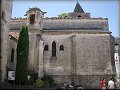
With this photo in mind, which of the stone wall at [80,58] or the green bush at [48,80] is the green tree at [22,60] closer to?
the green bush at [48,80]

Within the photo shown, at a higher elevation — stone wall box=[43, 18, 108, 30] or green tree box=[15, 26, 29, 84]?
stone wall box=[43, 18, 108, 30]

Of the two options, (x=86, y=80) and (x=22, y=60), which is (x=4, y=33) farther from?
(x=86, y=80)

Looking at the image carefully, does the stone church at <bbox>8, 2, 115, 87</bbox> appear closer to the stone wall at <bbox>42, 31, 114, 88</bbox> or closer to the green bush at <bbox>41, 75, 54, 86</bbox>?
the stone wall at <bbox>42, 31, 114, 88</bbox>

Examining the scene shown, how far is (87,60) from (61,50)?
12.4 ft

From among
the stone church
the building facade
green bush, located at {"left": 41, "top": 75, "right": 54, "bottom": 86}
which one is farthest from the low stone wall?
the building facade

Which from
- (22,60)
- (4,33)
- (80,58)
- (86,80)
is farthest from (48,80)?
(4,33)

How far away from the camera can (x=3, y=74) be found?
25.5 metres

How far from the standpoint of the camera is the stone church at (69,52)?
3200cm

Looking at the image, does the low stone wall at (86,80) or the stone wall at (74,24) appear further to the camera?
the stone wall at (74,24)

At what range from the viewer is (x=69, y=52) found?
1315 inches

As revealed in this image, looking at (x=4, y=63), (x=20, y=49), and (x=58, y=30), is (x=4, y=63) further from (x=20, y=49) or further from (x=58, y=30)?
(x=58, y=30)

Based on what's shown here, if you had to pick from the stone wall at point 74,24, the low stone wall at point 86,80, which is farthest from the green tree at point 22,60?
the stone wall at point 74,24

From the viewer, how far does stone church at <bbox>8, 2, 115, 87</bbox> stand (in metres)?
32.0

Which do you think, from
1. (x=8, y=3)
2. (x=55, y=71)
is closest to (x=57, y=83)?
(x=55, y=71)
